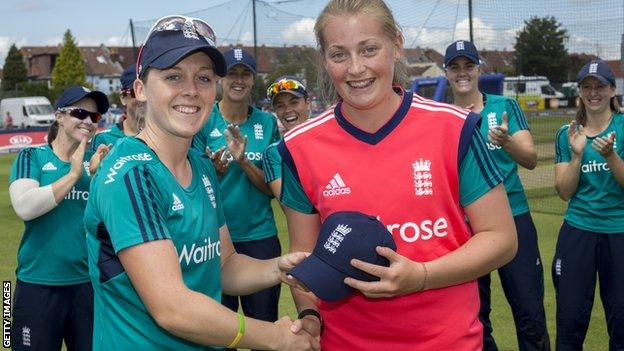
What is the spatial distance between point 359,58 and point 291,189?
0.59 meters

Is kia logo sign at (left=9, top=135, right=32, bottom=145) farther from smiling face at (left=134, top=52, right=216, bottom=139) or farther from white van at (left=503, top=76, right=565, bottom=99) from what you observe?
smiling face at (left=134, top=52, right=216, bottom=139)

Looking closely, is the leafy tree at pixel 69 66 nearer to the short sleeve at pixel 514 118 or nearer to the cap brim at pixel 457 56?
the cap brim at pixel 457 56

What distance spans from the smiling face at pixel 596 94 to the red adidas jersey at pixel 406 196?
3.31 metres

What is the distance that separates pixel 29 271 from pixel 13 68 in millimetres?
83153

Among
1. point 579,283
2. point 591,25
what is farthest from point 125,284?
point 591,25

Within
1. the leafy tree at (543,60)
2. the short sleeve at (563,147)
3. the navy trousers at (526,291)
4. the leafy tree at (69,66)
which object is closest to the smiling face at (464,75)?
the short sleeve at (563,147)

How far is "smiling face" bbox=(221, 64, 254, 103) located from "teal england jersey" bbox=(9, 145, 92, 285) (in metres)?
1.38

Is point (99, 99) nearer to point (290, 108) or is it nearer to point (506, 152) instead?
point (290, 108)

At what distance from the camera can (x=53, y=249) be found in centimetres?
464

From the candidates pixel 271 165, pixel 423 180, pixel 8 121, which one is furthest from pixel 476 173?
pixel 8 121

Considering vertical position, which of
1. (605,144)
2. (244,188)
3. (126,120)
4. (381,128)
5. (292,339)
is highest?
(381,128)

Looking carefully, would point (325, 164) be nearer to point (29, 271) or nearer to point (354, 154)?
point (354, 154)

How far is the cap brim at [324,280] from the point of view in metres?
2.34

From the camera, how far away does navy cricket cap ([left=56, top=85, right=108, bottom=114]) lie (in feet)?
16.2
